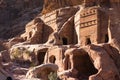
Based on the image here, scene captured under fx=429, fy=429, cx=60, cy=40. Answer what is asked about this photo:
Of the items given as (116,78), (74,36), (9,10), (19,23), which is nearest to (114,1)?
(74,36)

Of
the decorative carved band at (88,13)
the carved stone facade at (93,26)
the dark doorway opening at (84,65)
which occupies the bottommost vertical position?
the dark doorway opening at (84,65)

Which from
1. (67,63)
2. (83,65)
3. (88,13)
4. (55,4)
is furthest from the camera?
(55,4)

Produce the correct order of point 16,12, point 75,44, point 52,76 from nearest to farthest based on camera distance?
point 52,76
point 75,44
point 16,12

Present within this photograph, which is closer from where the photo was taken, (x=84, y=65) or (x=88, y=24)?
(x=84, y=65)

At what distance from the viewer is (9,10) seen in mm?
82312

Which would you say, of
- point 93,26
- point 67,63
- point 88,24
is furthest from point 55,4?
point 67,63

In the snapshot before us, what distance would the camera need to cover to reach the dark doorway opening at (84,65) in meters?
40.8

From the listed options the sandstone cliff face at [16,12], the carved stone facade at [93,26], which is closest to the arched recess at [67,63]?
the carved stone facade at [93,26]

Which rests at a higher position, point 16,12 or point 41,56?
point 16,12

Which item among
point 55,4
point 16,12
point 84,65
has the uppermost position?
point 55,4

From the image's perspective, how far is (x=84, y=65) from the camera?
41.9 m

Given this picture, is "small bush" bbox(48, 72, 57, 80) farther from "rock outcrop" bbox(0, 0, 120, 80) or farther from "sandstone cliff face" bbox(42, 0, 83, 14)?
"sandstone cliff face" bbox(42, 0, 83, 14)

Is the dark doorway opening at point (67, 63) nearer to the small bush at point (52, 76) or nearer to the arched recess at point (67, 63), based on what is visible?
the arched recess at point (67, 63)

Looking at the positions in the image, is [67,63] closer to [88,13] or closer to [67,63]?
[67,63]
